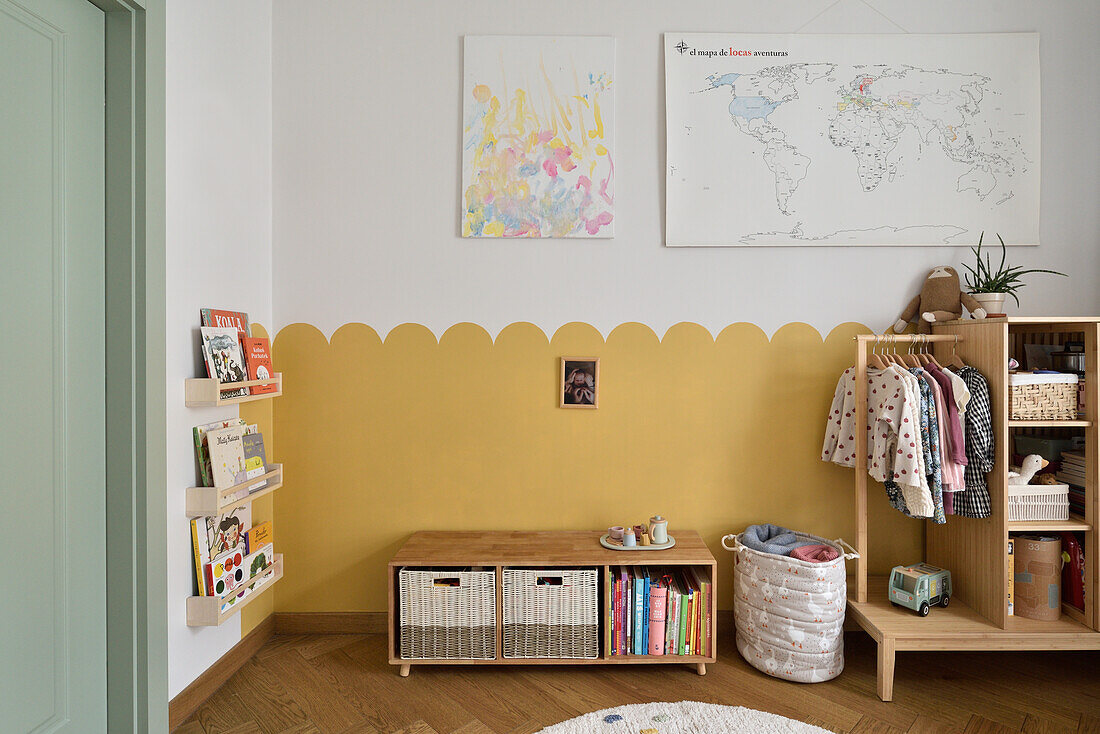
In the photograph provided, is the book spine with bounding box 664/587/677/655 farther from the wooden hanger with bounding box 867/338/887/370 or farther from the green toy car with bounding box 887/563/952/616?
the wooden hanger with bounding box 867/338/887/370

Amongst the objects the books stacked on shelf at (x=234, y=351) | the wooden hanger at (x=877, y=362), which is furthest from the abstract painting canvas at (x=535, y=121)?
the wooden hanger at (x=877, y=362)

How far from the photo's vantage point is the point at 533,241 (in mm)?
2838

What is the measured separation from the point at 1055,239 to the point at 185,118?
11.3ft

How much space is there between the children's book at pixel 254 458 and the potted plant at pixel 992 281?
286 centimetres

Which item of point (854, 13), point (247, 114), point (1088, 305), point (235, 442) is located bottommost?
point (235, 442)

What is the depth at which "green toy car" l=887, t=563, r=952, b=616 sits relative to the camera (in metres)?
2.46

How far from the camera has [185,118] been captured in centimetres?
219

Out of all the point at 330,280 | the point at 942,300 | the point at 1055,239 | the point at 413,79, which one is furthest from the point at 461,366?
the point at 1055,239

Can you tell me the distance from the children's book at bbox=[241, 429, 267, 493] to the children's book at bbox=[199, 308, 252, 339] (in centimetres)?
39

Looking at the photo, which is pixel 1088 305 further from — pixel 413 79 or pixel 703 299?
pixel 413 79

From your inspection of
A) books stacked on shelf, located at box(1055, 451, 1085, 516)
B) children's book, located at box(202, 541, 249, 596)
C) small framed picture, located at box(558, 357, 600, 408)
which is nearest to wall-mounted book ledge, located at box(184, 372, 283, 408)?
children's book, located at box(202, 541, 249, 596)

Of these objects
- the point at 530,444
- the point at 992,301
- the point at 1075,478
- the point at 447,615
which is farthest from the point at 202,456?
the point at 1075,478

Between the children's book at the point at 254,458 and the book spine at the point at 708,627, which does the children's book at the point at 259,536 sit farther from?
the book spine at the point at 708,627

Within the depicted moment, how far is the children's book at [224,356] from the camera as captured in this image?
2.23 meters
